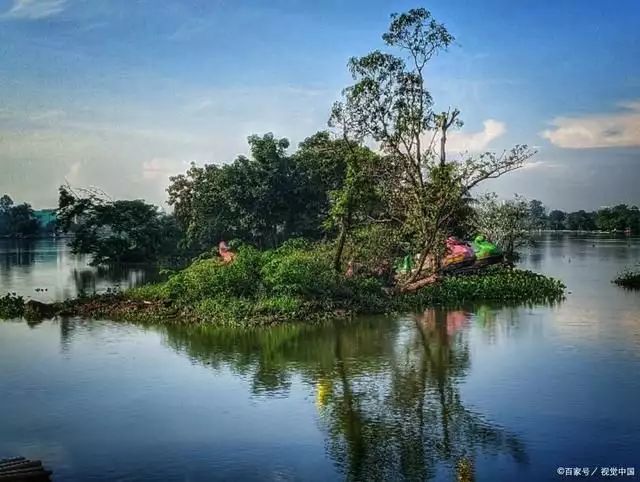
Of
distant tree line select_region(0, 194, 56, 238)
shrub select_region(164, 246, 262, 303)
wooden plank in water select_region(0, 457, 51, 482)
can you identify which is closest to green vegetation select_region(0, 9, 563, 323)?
shrub select_region(164, 246, 262, 303)

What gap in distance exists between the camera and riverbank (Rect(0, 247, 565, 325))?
693 inches

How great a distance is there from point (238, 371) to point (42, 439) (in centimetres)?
406

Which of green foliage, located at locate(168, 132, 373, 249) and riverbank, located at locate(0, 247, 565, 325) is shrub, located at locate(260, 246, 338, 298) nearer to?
riverbank, located at locate(0, 247, 565, 325)

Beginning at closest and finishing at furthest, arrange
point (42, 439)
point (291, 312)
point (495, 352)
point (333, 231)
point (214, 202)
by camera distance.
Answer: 1. point (42, 439)
2. point (495, 352)
3. point (291, 312)
4. point (333, 231)
5. point (214, 202)

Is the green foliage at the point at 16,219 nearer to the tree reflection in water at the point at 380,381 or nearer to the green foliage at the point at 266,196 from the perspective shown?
the green foliage at the point at 266,196

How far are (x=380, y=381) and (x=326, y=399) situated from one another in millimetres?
1342

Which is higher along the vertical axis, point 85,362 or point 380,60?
point 380,60

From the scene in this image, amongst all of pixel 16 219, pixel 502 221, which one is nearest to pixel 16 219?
pixel 16 219

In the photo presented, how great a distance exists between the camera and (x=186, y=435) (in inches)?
358

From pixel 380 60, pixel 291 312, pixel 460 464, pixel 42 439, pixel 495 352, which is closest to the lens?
pixel 460 464

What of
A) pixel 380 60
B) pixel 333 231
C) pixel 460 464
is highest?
pixel 380 60

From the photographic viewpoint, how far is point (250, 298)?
18.5 meters

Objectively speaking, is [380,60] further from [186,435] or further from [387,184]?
[186,435]

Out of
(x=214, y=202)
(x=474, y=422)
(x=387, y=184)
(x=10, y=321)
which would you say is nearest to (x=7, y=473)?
(x=474, y=422)
